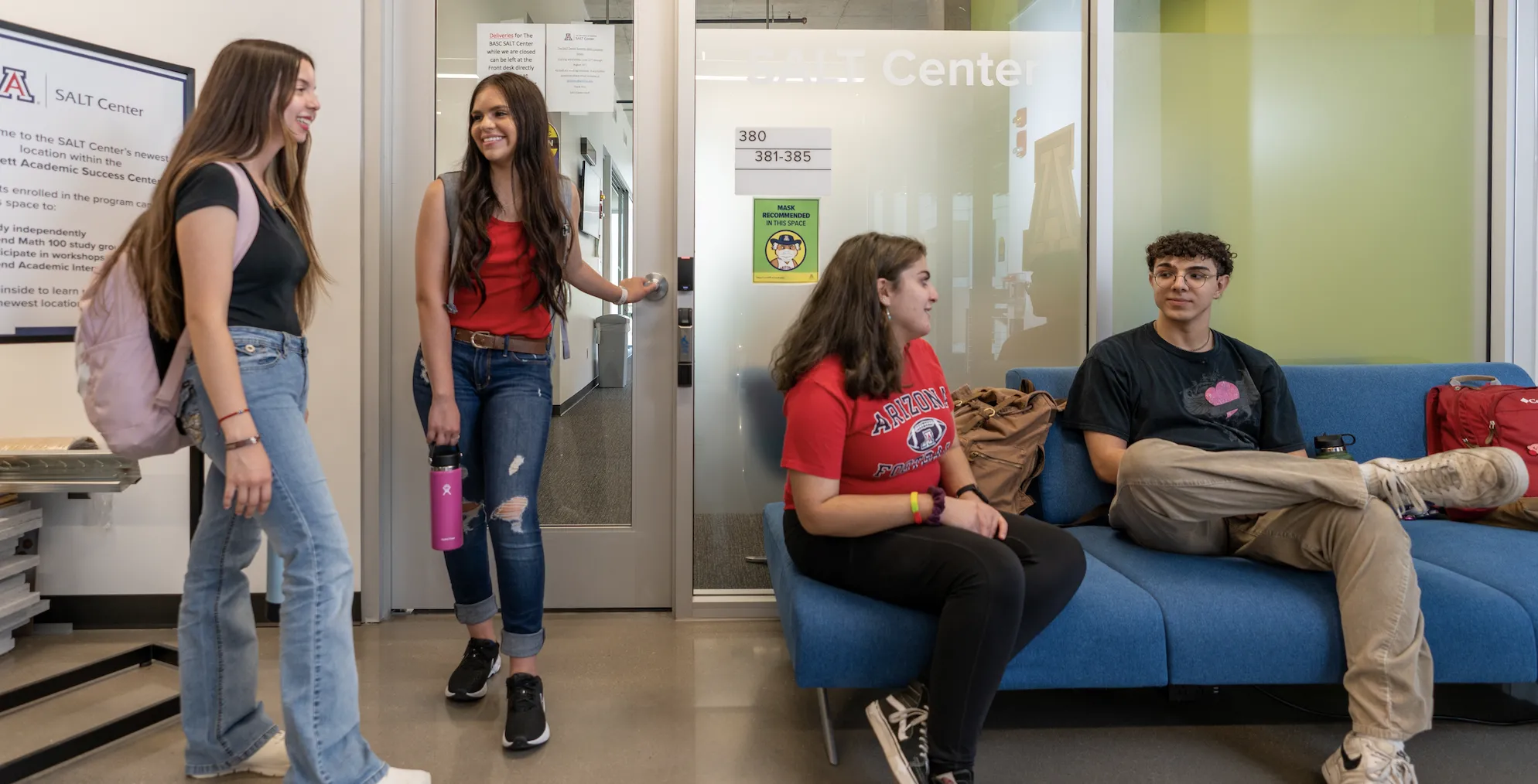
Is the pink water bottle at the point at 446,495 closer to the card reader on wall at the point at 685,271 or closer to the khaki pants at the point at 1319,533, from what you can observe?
the card reader on wall at the point at 685,271

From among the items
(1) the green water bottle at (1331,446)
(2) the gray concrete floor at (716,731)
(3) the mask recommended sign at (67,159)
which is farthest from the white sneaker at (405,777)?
(1) the green water bottle at (1331,446)

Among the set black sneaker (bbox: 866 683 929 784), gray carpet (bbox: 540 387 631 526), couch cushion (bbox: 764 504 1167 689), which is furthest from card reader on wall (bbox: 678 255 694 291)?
black sneaker (bbox: 866 683 929 784)

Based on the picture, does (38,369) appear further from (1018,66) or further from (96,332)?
(1018,66)

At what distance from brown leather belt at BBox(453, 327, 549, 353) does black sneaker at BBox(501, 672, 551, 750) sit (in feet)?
2.55

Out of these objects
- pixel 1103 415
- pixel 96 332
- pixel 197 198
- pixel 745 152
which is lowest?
pixel 1103 415

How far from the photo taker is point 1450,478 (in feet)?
6.33

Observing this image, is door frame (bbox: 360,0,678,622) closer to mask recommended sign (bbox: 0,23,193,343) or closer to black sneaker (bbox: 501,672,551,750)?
mask recommended sign (bbox: 0,23,193,343)

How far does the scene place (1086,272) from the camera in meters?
3.03

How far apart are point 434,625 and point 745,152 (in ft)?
6.02

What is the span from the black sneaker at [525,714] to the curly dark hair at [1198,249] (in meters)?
2.02

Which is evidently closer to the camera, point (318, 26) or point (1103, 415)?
point (1103, 415)

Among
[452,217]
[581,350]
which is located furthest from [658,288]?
[452,217]

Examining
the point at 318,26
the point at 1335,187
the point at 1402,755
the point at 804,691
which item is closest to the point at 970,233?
the point at 1335,187

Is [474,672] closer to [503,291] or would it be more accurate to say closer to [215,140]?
[503,291]
